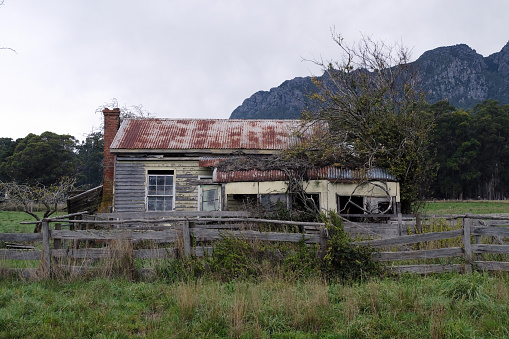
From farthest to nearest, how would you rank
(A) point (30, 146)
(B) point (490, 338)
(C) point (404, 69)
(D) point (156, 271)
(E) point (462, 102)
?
(E) point (462, 102) → (A) point (30, 146) → (C) point (404, 69) → (D) point (156, 271) → (B) point (490, 338)

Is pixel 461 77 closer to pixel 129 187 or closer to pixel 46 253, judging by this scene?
pixel 129 187

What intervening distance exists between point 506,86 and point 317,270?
437 feet

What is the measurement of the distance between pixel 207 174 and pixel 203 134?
2360mm

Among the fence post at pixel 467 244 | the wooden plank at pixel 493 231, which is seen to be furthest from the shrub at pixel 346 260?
the wooden plank at pixel 493 231

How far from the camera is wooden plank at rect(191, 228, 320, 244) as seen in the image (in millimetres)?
6926

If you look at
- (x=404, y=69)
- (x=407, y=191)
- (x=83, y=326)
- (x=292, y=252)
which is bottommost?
(x=83, y=326)

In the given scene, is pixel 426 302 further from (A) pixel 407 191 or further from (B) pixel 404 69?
(B) pixel 404 69

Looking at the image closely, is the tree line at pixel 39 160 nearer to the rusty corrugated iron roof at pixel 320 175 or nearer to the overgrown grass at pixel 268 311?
the rusty corrugated iron roof at pixel 320 175

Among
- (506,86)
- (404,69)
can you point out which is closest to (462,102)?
(506,86)

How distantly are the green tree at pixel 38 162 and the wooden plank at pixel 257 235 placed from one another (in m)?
45.0

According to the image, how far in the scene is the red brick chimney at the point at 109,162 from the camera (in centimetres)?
1554

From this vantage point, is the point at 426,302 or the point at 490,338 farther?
the point at 426,302

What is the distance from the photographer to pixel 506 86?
11081 cm

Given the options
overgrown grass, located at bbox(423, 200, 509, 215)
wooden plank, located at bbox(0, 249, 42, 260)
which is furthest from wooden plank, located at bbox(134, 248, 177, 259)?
overgrown grass, located at bbox(423, 200, 509, 215)
